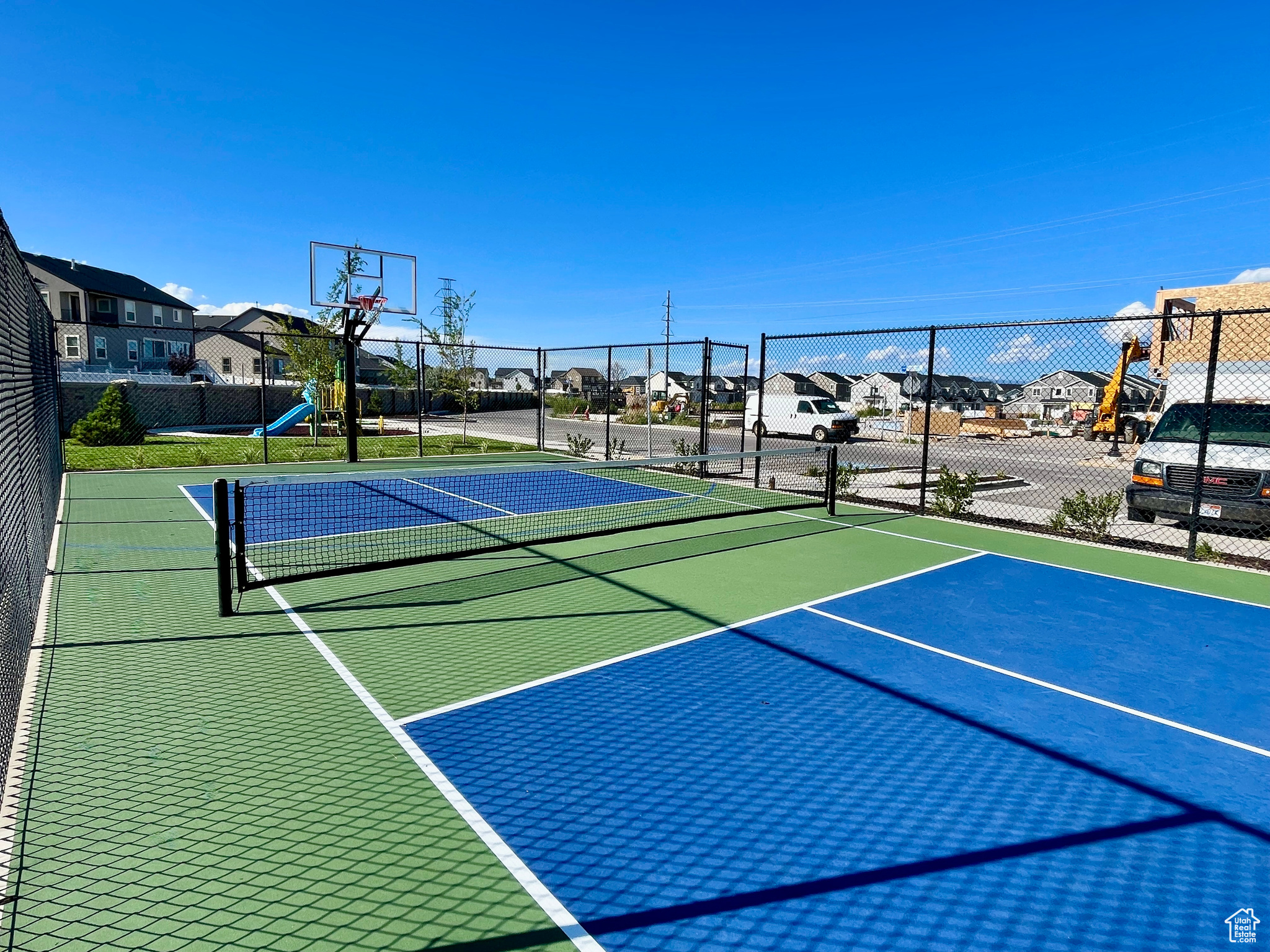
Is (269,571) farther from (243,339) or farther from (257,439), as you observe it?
(243,339)

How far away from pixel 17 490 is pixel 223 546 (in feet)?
4.63

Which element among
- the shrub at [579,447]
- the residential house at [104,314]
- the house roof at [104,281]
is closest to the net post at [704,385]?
the shrub at [579,447]

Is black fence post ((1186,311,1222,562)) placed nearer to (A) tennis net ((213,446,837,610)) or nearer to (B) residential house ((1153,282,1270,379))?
(A) tennis net ((213,446,837,610))

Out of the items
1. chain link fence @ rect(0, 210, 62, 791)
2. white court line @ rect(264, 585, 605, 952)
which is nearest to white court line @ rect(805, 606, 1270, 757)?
white court line @ rect(264, 585, 605, 952)

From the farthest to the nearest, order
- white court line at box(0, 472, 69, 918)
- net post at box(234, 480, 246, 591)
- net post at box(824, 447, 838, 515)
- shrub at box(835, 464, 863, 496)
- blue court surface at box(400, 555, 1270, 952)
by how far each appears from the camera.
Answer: shrub at box(835, 464, 863, 496) → net post at box(824, 447, 838, 515) → net post at box(234, 480, 246, 591) → white court line at box(0, 472, 69, 918) → blue court surface at box(400, 555, 1270, 952)

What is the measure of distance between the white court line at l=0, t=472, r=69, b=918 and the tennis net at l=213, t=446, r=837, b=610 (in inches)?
51.3

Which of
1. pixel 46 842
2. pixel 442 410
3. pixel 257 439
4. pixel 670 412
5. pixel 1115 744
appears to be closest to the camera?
pixel 46 842

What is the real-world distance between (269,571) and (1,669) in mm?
3565

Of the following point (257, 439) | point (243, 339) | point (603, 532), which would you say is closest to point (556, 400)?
point (243, 339)

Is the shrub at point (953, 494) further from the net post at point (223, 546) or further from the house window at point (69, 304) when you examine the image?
the house window at point (69, 304)

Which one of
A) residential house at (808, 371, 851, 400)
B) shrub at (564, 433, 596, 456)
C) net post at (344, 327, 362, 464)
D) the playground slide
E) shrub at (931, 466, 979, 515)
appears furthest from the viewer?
residential house at (808, 371, 851, 400)

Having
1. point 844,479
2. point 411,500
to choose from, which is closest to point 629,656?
point 411,500

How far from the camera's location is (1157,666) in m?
5.29
